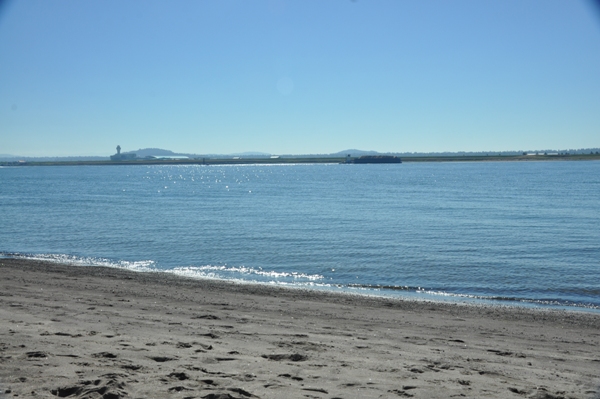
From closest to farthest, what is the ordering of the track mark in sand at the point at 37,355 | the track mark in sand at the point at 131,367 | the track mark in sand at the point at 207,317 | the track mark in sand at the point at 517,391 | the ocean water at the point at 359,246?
the track mark in sand at the point at 517,391 < the track mark in sand at the point at 131,367 < the track mark in sand at the point at 37,355 < the track mark in sand at the point at 207,317 < the ocean water at the point at 359,246

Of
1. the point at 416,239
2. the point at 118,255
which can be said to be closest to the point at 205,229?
the point at 118,255

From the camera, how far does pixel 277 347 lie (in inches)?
367

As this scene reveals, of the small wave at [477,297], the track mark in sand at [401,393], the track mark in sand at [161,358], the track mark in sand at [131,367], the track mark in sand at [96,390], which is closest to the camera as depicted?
the track mark in sand at [96,390]

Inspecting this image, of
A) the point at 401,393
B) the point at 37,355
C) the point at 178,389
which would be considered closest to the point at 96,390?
the point at 178,389

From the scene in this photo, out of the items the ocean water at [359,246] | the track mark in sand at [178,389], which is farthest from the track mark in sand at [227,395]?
the ocean water at [359,246]

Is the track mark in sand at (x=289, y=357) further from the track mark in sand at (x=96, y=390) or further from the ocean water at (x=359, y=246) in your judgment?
the ocean water at (x=359, y=246)

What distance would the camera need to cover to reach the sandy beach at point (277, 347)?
716 centimetres

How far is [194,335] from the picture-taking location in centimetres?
1013

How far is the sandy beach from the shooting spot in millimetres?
7164

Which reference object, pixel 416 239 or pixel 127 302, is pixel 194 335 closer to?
pixel 127 302

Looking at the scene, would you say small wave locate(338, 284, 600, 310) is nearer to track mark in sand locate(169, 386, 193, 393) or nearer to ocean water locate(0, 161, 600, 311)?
ocean water locate(0, 161, 600, 311)

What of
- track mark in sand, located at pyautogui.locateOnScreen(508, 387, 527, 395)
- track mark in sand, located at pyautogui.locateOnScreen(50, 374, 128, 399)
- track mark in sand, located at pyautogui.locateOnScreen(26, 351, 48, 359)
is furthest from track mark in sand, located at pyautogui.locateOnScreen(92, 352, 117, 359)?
track mark in sand, located at pyautogui.locateOnScreen(508, 387, 527, 395)

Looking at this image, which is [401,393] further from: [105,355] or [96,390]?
[105,355]

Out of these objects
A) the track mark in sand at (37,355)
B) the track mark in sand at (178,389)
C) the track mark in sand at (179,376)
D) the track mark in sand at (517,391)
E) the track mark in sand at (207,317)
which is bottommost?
the track mark in sand at (207,317)
